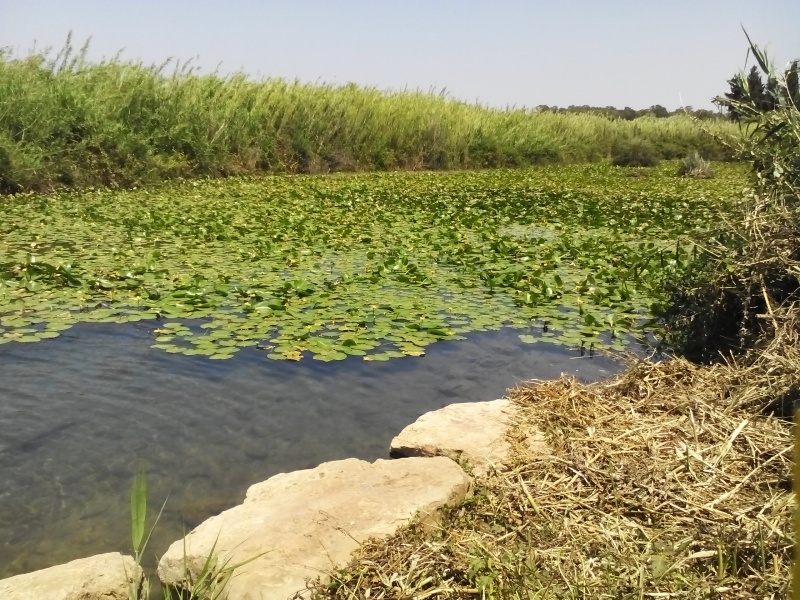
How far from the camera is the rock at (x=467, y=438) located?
292cm

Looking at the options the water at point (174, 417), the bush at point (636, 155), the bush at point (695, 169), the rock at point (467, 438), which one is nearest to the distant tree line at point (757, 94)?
the water at point (174, 417)

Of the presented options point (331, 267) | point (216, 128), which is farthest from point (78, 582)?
point (216, 128)

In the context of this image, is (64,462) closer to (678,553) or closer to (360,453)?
(360,453)

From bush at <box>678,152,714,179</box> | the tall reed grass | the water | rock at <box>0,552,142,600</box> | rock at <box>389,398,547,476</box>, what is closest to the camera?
rock at <box>0,552,142,600</box>

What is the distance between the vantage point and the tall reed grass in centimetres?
1084

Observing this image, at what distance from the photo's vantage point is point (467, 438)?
10.0 feet

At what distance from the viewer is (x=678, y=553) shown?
210 cm

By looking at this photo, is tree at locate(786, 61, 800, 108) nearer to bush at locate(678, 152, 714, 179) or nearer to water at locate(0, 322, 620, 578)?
water at locate(0, 322, 620, 578)

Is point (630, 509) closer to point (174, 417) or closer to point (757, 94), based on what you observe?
point (174, 417)

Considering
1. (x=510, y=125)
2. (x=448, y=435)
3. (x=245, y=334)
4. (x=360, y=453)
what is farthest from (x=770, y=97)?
(x=510, y=125)

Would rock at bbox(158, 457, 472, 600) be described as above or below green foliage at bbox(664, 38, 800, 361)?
below

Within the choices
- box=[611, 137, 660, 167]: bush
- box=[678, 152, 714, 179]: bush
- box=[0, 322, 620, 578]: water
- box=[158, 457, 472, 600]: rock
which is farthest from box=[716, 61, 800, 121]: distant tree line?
box=[611, 137, 660, 167]: bush

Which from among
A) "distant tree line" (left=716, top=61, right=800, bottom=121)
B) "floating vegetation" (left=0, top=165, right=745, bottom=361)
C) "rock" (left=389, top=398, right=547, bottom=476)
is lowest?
"rock" (left=389, top=398, right=547, bottom=476)

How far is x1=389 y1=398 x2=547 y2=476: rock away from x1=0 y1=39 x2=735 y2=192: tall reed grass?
924 cm
